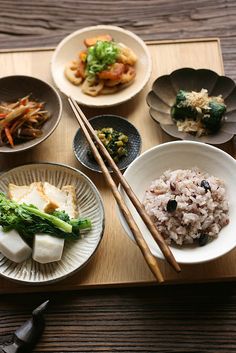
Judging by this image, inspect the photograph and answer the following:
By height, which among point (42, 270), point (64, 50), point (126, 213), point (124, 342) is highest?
point (64, 50)

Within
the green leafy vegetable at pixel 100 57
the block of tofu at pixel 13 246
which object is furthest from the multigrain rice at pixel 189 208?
the green leafy vegetable at pixel 100 57

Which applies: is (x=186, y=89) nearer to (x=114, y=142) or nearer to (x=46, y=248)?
(x=114, y=142)

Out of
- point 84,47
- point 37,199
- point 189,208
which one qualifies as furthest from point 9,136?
point 189,208

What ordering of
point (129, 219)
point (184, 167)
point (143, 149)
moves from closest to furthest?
point (129, 219)
point (184, 167)
point (143, 149)

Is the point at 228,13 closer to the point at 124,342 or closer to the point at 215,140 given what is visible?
the point at 215,140

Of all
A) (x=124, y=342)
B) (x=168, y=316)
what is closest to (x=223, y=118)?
(x=168, y=316)

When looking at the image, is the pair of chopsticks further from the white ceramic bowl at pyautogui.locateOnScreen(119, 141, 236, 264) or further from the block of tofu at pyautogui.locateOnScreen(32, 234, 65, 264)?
the block of tofu at pyautogui.locateOnScreen(32, 234, 65, 264)
